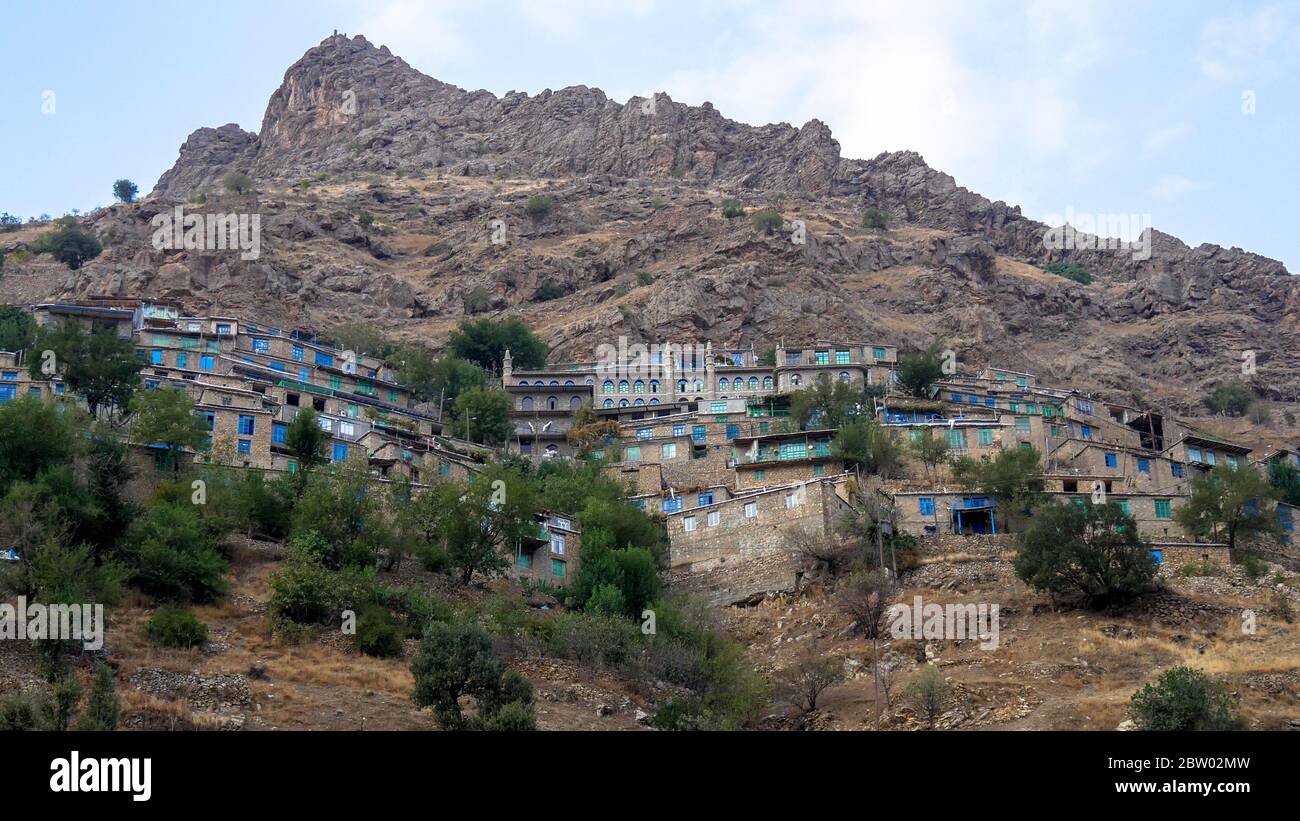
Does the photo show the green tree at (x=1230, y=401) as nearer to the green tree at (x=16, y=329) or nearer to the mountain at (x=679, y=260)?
the mountain at (x=679, y=260)

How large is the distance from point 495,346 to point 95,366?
3224cm

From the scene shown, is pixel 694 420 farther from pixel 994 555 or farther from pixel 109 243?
pixel 109 243

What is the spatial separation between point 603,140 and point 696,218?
129 ft

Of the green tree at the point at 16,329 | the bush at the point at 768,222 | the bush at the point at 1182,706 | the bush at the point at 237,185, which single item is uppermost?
the bush at the point at 237,185

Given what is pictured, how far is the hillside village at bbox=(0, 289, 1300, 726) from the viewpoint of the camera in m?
50.4

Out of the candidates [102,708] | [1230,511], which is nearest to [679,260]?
[1230,511]

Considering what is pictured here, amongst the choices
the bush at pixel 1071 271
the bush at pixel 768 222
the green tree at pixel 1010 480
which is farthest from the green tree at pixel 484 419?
the bush at pixel 1071 271

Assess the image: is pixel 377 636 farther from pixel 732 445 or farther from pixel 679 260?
pixel 679 260

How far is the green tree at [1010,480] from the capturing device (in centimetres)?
5231

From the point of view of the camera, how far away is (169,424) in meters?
53.6

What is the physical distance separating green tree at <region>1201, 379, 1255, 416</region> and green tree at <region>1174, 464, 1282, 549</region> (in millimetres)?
46668

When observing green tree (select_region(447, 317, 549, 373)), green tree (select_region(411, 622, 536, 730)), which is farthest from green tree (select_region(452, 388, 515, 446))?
green tree (select_region(411, 622, 536, 730))

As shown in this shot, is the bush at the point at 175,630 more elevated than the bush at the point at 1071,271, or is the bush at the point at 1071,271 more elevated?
the bush at the point at 1071,271

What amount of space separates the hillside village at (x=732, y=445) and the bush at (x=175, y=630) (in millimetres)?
10799
